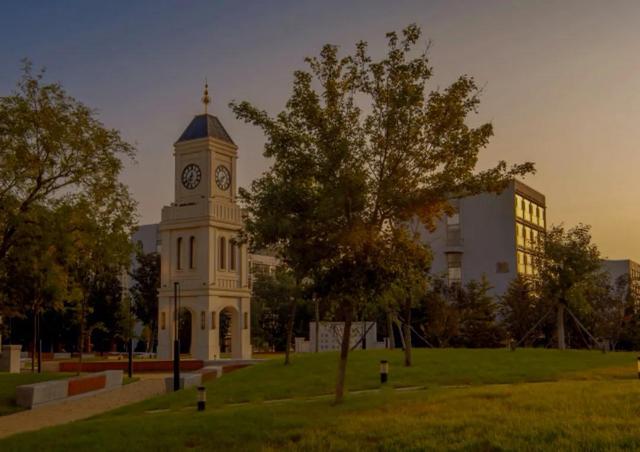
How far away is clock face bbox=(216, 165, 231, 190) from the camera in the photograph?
53.6 meters

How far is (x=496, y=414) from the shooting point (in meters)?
14.2

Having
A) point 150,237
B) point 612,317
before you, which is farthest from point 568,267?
point 150,237

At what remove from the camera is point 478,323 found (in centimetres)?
5278

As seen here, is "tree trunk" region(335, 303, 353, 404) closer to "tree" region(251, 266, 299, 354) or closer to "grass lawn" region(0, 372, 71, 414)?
"grass lawn" region(0, 372, 71, 414)

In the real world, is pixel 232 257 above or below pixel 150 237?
below

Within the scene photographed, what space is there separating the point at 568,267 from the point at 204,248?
24.9m

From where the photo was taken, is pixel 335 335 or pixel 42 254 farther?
pixel 335 335

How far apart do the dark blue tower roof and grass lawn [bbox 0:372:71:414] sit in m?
24.9

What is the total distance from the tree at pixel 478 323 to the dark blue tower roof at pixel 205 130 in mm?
20254

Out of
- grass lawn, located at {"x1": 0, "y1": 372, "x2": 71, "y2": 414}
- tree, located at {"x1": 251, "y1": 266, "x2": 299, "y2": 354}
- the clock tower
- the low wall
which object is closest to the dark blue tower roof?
the clock tower

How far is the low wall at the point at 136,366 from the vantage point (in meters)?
43.0

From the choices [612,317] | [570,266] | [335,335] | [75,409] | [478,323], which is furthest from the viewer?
[612,317]

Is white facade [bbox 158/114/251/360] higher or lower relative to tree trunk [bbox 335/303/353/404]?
higher

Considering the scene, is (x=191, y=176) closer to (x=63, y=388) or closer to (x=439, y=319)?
(x=439, y=319)
